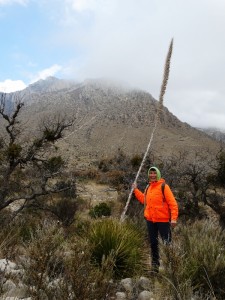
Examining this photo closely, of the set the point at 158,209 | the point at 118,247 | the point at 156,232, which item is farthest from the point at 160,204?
the point at 118,247

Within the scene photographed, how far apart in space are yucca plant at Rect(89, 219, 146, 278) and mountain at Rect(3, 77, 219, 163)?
41772mm

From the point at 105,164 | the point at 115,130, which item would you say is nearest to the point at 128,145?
the point at 115,130

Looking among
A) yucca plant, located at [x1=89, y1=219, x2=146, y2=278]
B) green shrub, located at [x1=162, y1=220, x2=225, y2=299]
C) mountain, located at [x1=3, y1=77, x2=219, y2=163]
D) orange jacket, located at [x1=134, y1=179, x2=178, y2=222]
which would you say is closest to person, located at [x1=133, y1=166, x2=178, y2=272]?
orange jacket, located at [x1=134, y1=179, x2=178, y2=222]

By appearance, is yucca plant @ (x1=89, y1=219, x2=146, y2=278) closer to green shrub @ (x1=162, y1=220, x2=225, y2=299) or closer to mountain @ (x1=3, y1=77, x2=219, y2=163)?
green shrub @ (x1=162, y1=220, x2=225, y2=299)

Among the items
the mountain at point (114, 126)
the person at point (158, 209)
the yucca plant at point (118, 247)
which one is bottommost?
the yucca plant at point (118, 247)

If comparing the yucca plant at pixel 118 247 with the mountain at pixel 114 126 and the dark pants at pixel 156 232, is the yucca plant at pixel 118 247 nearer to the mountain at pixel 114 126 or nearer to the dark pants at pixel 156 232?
the dark pants at pixel 156 232

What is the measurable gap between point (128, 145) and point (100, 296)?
246ft

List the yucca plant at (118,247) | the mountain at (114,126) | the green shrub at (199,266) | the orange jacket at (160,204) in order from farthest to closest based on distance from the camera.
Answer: the mountain at (114,126)
the orange jacket at (160,204)
the yucca plant at (118,247)
the green shrub at (199,266)

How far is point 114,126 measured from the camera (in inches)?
3740

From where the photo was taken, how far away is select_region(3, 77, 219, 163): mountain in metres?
73.1

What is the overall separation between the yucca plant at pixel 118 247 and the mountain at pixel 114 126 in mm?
41772

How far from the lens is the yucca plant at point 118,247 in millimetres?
6168

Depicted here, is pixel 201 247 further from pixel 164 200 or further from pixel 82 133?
pixel 82 133

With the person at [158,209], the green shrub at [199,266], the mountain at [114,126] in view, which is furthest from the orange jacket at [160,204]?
the mountain at [114,126]
